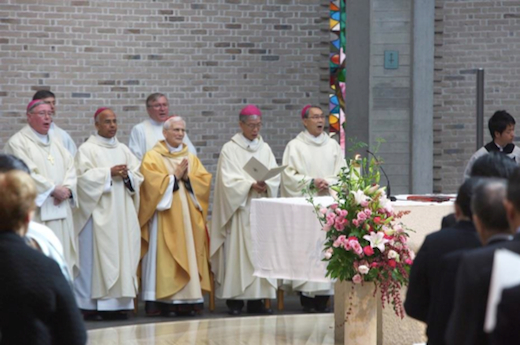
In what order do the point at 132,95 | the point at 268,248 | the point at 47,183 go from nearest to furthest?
the point at 268,248 → the point at 47,183 → the point at 132,95

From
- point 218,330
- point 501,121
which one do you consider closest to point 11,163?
point 218,330

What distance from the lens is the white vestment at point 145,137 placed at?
1039 cm

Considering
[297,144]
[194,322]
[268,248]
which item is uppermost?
[297,144]

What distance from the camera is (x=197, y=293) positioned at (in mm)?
9562

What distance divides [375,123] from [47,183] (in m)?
3.54

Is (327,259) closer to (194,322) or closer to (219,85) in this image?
(194,322)

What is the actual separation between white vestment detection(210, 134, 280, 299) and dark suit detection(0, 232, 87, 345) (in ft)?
20.1

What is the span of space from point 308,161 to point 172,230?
1.48 metres

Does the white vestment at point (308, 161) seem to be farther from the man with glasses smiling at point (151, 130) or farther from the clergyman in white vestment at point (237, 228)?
the man with glasses smiling at point (151, 130)

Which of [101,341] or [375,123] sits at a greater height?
[375,123]

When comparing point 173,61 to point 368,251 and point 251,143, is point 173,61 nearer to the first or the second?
point 251,143

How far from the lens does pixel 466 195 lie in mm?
3873

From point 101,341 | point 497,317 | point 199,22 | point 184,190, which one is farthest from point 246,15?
point 497,317

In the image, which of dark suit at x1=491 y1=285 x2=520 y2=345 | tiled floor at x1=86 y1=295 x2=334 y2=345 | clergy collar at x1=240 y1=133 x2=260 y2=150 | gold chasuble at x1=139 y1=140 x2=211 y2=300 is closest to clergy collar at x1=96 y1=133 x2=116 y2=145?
gold chasuble at x1=139 y1=140 x2=211 y2=300
